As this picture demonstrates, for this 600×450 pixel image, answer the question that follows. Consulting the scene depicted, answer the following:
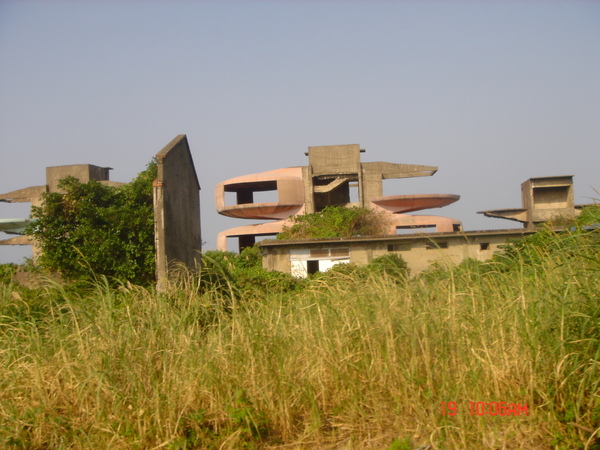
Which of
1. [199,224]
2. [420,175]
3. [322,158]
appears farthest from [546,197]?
[199,224]

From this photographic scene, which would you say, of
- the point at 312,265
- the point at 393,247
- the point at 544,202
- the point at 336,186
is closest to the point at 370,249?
the point at 393,247

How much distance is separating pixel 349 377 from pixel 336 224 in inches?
1037

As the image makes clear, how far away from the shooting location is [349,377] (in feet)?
14.2

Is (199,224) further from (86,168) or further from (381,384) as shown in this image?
(86,168)

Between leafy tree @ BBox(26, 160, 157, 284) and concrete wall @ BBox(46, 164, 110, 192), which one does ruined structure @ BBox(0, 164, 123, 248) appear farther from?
leafy tree @ BBox(26, 160, 157, 284)

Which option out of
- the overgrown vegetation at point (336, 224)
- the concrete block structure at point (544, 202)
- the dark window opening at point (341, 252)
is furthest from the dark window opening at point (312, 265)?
the concrete block structure at point (544, 202)

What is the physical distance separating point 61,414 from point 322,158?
31699 millimetres

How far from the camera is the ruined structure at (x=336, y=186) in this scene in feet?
113

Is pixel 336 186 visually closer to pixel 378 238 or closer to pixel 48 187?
pixel 378 238

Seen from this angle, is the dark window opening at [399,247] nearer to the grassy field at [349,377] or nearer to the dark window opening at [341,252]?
the dark window opening at [341,252]
